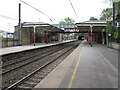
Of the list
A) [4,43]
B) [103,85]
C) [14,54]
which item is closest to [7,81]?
[103,85]

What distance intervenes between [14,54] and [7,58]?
1.80 metres

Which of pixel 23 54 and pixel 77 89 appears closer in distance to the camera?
pixel 77 89

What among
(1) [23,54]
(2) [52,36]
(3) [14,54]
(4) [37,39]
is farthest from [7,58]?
(2) [52,36]

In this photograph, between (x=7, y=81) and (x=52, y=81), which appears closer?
(x=52, y=81)

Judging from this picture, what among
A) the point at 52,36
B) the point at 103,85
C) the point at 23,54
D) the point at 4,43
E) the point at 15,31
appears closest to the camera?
the point at 103,85

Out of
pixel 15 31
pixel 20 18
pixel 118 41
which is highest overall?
pixel 20 18

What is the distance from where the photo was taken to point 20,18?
108 feet

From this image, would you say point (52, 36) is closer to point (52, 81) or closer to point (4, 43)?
point (4, 43)

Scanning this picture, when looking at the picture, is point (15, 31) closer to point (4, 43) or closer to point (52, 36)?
point (4, 43)

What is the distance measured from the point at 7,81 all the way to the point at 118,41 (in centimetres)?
1842

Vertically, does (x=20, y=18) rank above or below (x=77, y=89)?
above

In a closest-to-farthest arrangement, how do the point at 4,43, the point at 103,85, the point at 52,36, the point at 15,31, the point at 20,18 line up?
the point at 103,85, the point at 4,43, the point at 20,18, the point at 15,31, the point at 52,36

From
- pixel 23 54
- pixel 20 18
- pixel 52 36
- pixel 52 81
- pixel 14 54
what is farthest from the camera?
pixel 52 36

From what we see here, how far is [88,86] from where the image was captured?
580cm
